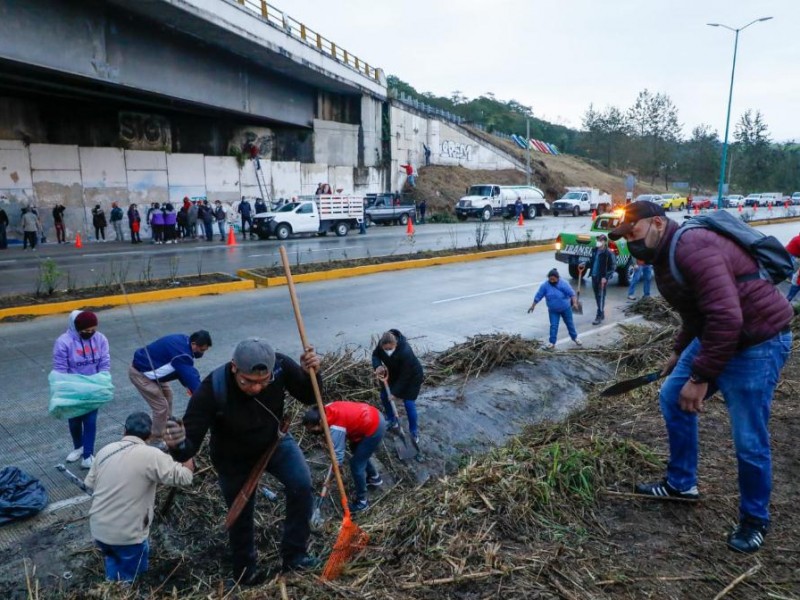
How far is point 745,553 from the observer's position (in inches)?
121

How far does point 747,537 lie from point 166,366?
170 inches

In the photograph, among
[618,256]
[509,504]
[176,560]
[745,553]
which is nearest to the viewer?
[745,553]

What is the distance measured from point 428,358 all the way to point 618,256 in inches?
330

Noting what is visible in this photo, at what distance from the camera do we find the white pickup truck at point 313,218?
2523cm

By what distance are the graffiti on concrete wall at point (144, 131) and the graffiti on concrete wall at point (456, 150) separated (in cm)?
2255

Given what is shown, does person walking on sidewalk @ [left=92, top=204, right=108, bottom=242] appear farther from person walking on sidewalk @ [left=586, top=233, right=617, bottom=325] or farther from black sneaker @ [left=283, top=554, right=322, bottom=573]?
black sneaker @ [left=283, top=554, right=322, bottom=573]

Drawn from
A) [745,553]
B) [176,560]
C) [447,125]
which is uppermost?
[447,125]

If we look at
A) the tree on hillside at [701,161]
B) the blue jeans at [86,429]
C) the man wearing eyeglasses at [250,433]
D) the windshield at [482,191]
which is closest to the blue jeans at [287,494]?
the man wearing eyeglasses at [250,433]

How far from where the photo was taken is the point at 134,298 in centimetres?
1188

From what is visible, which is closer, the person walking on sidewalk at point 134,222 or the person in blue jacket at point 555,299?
the person in blue jacket at point 555,299

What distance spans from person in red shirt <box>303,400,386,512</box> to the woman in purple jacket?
2.04 m

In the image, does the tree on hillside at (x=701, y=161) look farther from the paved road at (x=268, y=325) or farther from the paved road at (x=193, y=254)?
the paved road at (x=268, y=325)

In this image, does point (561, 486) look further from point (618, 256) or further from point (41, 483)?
point (618, 256)

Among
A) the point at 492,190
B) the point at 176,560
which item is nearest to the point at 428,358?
the point at 176,560
